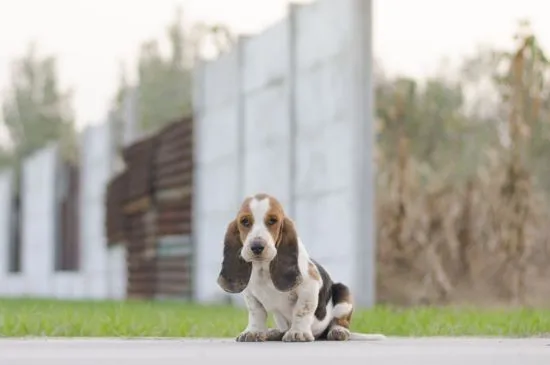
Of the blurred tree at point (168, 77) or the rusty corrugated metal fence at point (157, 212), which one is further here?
the blurred tree at point (168, 77)

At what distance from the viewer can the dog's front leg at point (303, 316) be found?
661 centimetres

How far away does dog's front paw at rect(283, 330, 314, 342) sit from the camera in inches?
261

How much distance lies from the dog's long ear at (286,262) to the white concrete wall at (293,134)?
6028mm

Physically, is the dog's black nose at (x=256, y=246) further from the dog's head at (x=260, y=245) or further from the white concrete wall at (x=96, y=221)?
Result: the white concrete wall at (x=96, y=221)

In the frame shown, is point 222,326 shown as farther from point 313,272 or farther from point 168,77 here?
point 168,77

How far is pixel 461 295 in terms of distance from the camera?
1681 centimetres

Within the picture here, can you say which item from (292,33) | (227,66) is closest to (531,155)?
(227,66)

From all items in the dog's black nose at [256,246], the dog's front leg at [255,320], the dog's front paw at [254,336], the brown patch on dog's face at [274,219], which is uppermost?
the brown patch on dog's face at [274,219]

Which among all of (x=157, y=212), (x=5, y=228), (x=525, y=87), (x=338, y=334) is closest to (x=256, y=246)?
(x=338, y=334)

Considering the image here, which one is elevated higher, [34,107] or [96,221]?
[34,107]

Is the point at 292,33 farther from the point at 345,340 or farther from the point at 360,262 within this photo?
the point at 345,340

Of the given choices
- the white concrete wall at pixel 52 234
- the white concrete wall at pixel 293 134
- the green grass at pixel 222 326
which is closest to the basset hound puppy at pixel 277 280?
the green grass at pixel 222 326

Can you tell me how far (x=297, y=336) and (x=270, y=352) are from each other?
755 mm

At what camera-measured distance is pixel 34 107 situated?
168 ft
